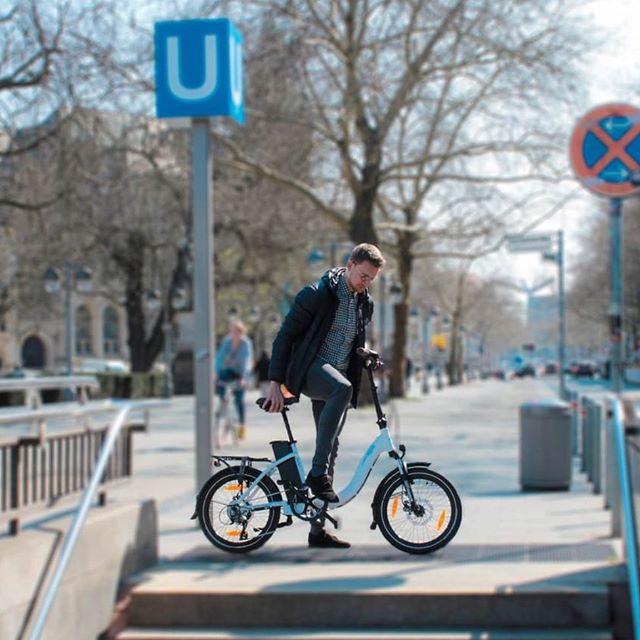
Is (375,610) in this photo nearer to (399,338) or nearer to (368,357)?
(399,338)

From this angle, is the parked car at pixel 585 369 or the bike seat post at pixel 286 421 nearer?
the bike seat post at pixel 286 421

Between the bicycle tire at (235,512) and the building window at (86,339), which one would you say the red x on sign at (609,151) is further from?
the building window at (86,339)

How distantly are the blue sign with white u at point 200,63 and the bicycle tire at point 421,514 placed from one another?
610 mm

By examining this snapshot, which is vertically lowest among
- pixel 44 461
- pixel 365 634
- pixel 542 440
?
pixel 365 634

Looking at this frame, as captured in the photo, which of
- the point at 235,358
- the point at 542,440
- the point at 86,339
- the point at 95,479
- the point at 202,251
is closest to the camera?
the point at 202,251

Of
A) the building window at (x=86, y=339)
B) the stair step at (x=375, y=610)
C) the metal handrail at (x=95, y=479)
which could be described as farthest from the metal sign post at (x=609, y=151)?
the stair step at (x=375, y=610)

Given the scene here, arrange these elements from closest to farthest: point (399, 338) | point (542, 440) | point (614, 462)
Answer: point (399, 338) → point (614, 462) → point (542, 440)

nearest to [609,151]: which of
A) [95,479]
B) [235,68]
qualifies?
[235,68]

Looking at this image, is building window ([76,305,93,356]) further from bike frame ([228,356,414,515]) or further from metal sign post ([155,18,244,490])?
bike frame ([228,356,414,515])

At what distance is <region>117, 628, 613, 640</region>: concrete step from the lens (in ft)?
119

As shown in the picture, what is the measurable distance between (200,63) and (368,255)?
1.62 feet

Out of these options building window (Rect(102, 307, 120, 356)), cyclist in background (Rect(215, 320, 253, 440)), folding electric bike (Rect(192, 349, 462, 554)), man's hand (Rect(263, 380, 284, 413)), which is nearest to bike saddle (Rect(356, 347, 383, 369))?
folding electric bike (Rect(192, 349, 462, 554))

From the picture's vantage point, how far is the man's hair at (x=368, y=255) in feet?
4.42

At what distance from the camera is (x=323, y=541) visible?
1.41 metres
